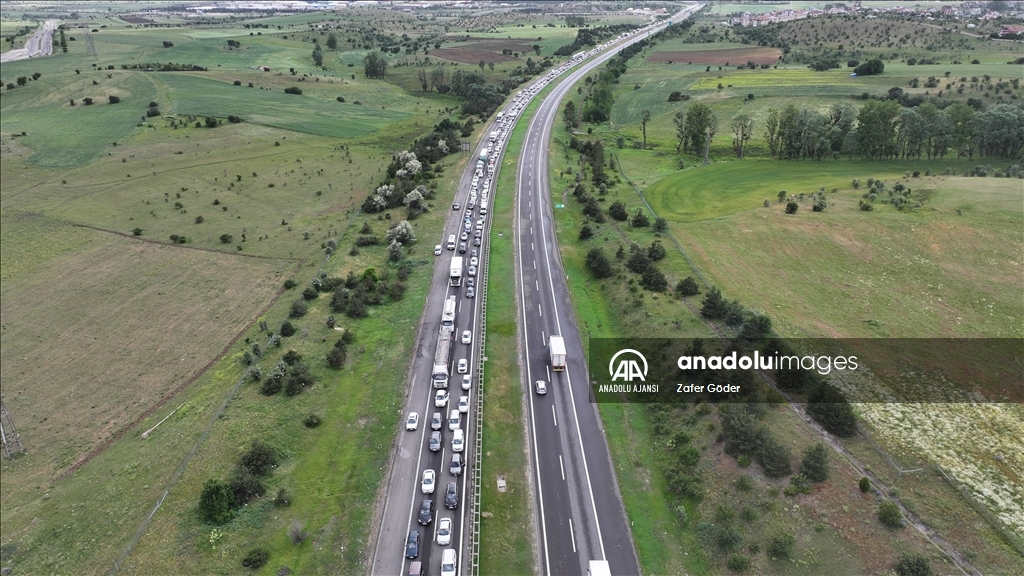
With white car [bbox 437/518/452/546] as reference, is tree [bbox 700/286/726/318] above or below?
above

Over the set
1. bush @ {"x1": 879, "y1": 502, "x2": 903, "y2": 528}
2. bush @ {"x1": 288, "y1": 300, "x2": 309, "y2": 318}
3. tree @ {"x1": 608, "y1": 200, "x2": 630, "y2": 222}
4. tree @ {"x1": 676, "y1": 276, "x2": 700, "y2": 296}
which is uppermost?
tree @ {"x1": 608, "y1": 200, "x2": 630, "y2": 222}

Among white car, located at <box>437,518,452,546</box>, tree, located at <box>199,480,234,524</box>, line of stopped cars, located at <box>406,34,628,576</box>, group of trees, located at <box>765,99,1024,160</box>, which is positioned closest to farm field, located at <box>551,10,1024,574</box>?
group of trees, located at <box>765,99,1024,160</box>

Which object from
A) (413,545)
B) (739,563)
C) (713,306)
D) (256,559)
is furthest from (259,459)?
(713,306)

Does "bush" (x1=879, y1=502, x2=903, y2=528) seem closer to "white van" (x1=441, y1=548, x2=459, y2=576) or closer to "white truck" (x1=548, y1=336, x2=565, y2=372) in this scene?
"white truck" (x1=548, y1=336, x2=565, y2=372)

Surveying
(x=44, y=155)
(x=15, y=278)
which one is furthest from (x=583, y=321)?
(x=44, y=155)

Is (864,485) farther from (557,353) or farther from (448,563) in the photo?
(448,563)

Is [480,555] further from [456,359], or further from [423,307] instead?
[423,307]
